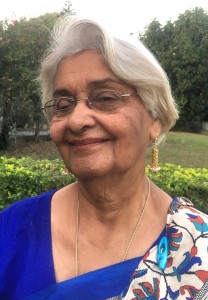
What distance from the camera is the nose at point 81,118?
1.62m

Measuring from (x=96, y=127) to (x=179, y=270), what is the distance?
644mm

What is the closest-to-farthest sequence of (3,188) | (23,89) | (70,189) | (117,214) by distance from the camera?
(117,214)
(70,189)
(3,188)
(23,89)

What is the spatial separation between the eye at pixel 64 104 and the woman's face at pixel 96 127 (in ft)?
0.09

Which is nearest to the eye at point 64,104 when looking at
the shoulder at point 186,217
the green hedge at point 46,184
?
the shoulder at point 186,217

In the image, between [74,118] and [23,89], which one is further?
[23,89]

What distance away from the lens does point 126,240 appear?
1848mm

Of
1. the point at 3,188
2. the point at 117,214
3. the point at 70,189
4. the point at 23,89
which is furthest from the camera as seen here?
the point at 23,89

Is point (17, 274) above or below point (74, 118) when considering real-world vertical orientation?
below

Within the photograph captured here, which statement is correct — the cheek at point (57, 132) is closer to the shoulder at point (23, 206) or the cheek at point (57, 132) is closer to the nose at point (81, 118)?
the nose at point (81, 118)

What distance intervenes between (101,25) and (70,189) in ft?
2.60

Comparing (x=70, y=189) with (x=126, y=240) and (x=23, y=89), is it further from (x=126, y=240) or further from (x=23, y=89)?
(x=23, y=89)

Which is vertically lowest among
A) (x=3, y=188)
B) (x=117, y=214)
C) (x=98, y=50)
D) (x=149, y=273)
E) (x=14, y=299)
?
(x=3, y=188)

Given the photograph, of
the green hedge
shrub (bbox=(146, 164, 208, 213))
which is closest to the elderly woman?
the green hedge

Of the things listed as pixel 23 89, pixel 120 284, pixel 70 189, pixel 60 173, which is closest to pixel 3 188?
pixel 60 173
